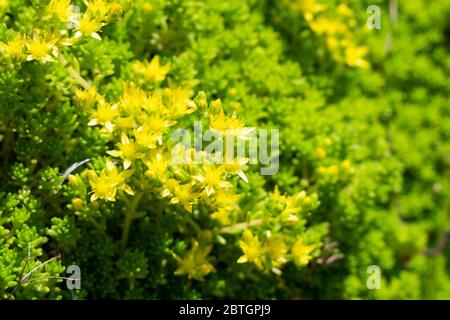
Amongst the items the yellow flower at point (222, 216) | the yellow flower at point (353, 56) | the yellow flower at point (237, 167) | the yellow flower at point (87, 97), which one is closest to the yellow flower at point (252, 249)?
the yellow flower at point (222, 216)

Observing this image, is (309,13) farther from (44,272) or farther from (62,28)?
(44,272)

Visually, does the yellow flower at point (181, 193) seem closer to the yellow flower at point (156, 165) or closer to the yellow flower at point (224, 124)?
the yellow flower at point (156, 165)

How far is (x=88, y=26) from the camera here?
6.62 ft

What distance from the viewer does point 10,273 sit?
6.67ft

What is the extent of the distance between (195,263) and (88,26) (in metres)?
0.89

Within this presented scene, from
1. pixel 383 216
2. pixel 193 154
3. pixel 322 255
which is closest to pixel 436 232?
pixel 383 216

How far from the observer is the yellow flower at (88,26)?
2012mm

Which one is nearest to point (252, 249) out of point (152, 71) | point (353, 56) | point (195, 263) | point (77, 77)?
point (195, 263)

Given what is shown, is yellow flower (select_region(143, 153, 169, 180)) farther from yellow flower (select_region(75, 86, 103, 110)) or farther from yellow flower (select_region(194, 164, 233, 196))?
yellow flower (select_region(75, 86, 103, 110))

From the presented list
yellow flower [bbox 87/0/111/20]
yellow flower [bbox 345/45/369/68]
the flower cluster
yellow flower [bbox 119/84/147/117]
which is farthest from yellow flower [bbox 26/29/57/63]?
yellow flower [bbox 345/45/369/68]

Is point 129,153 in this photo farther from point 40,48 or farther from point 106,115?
point 40,48

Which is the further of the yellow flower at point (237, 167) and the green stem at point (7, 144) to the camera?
the green stem at point (7, 144)

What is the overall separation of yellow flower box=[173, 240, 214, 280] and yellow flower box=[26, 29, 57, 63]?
2.65 ft

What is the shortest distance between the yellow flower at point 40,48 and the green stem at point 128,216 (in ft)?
1.71
